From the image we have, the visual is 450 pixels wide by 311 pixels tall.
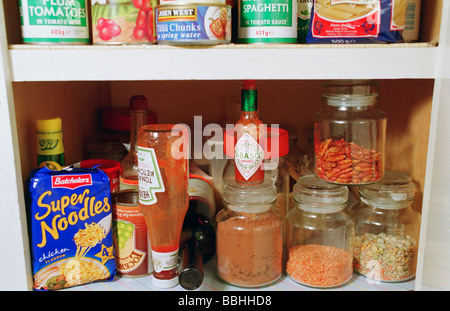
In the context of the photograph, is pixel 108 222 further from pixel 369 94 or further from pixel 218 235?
pixel 369 94

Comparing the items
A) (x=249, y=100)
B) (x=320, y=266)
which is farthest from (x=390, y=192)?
(x=249, y=100)

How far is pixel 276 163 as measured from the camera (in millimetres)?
910

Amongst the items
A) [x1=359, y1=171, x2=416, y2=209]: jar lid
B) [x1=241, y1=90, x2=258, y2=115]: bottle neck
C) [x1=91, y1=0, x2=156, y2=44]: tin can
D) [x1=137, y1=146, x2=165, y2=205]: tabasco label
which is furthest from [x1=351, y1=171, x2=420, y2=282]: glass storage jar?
[x1=91, y1=0, x2=156, y2=44]: tin can

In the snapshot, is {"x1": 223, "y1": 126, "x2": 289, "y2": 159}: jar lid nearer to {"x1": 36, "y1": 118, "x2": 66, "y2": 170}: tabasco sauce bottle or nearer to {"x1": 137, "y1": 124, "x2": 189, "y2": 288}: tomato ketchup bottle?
{"x1": 137, "y1": 124, "x2": 189, "y2": 288}: tomato ketchup bottle

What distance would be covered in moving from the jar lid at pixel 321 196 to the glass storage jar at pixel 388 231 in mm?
59

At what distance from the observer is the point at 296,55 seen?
2.16 feet

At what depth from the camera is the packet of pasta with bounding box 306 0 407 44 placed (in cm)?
68

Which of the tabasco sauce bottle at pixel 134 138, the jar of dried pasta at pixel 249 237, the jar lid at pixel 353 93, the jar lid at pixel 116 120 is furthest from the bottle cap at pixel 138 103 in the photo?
the jar lid at pixel 353 93

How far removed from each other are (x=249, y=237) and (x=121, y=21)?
0.40 meters

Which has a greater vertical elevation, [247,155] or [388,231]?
[247,155]

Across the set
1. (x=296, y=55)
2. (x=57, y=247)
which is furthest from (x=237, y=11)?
(x=57, y=247)

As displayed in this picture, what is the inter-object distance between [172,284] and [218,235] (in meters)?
0.11

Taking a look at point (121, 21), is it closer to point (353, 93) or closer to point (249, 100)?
point (249, 100)
